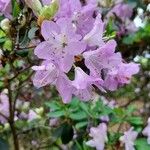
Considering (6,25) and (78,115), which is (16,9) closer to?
(6,25)

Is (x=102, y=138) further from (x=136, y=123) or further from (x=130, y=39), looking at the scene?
(x=130, y=39)

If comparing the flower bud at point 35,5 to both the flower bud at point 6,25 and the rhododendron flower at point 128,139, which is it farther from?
the rhododendron flower at point 128,139

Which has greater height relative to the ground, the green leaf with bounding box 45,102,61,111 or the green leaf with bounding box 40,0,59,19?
the green leaf with bounding box 40,0,59,19

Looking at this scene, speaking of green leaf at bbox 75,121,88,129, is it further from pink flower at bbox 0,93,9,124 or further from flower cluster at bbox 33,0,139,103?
flower cluster at bbox 33,0,139,103

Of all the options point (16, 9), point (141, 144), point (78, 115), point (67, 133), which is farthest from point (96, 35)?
point (67, 133)

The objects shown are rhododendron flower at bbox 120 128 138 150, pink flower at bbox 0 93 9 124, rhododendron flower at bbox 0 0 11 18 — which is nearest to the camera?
rhododendron flower at bbox 0 0 11 18

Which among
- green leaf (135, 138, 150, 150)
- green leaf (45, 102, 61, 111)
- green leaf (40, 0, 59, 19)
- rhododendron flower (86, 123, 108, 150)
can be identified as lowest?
green leaf (135, 138, 150, 150)

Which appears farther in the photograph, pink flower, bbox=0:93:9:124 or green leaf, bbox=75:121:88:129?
pink flower, bbox=0:93:9:124

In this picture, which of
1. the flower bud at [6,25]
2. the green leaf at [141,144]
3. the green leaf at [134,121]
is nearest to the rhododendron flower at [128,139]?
the green leaf at [141,144]

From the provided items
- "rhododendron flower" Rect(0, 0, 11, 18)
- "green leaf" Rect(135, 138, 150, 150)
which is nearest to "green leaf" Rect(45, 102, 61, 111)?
"green leaf" Rect(135, 138, 150, 150)
